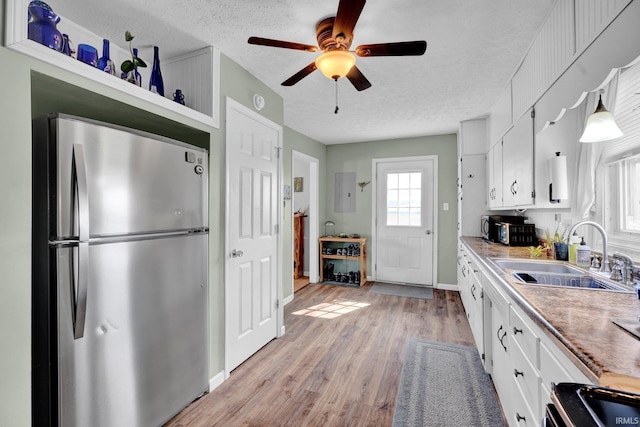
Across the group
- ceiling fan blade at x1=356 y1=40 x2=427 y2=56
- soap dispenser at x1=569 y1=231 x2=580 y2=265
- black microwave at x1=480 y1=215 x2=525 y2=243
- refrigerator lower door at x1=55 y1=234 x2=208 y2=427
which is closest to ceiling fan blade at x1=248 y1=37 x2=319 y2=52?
ceiling fan blade at x1=356 y1=40 x2=427 y2=56

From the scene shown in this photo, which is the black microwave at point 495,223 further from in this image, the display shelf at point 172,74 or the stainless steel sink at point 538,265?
the display shelf at point 172,74

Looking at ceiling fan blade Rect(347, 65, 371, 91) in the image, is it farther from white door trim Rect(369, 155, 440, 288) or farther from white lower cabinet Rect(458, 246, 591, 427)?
white door trim Rect(369, 155, 440, 288)

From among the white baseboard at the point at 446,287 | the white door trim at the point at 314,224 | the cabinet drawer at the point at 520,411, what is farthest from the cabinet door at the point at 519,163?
the white door trim at the point at 314,224

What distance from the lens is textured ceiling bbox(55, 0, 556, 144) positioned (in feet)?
5.35

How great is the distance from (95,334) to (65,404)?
27 centimetres

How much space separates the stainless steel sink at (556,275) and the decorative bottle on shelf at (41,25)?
2509mm

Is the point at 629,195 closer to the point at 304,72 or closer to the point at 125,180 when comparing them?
the point at 304,72

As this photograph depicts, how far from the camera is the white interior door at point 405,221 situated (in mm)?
4586

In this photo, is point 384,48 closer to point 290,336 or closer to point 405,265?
point 290,336

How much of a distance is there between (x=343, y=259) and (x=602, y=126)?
3.73 meters

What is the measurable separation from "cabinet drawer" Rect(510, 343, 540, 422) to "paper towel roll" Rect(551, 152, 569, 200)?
1.25 m

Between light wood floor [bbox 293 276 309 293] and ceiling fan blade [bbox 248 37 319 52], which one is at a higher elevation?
ceiling fan blade [bbox 248 37 319 52]

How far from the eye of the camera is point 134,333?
1.46 meters

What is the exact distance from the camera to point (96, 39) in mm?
1865
